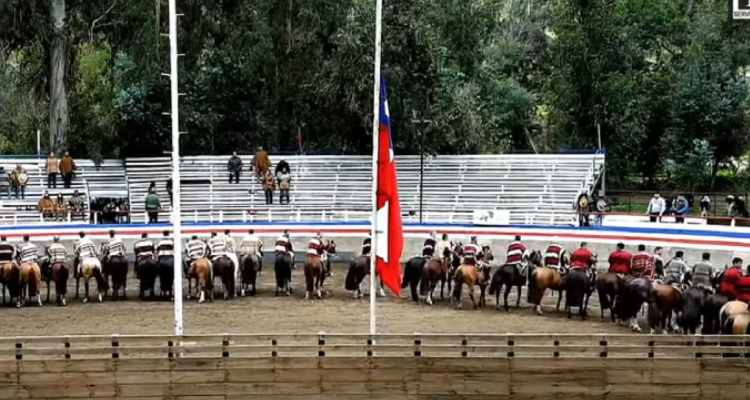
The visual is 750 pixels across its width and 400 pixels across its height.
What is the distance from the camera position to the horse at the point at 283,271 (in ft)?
76.4

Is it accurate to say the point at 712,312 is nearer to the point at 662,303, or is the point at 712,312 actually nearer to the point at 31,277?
the point at 662,303

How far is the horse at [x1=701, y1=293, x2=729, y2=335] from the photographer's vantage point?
57.7 feet

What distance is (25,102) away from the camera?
48.7m

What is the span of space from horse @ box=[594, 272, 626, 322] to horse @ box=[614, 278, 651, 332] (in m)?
0.16

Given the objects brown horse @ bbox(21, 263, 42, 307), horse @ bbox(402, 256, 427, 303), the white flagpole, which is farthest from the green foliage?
the white flagpole

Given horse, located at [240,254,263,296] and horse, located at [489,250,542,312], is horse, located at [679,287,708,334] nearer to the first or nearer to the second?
horse, located at [489,250,542,312]

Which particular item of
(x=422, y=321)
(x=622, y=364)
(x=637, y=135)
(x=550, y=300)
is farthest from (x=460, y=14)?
(x=622, y=364)

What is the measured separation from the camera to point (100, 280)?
893 inches

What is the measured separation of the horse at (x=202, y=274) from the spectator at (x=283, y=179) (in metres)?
10.9

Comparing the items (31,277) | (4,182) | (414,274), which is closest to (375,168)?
(414,274)

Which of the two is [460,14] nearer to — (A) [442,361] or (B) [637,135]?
(B) [637,135]

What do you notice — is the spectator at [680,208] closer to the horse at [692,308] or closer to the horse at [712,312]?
the horse at [692,308]

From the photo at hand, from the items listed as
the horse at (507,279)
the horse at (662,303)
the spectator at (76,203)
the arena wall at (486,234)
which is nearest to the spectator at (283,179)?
the arena wall at (486,234)

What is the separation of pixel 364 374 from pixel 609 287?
7861 mm
